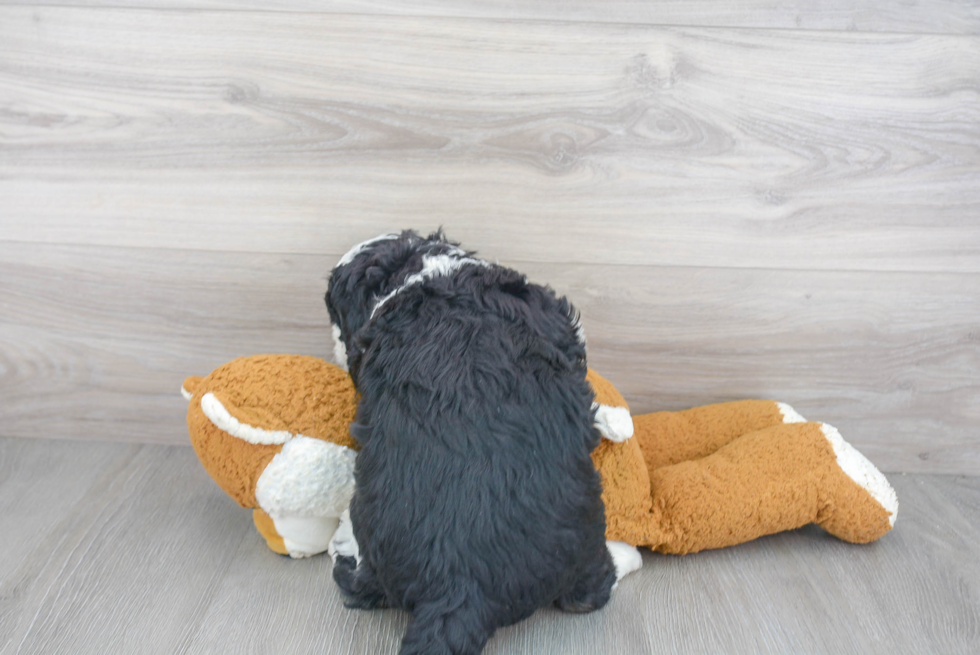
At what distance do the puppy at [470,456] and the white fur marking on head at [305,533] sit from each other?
0.42 feet

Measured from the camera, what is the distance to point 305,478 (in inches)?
37.2

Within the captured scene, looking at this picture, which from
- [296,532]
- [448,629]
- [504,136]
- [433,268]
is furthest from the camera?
[504,136]

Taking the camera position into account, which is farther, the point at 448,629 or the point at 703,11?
the point at 703,11

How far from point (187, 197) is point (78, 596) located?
644 mm

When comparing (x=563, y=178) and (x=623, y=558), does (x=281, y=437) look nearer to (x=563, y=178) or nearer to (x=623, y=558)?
(x=623, y=558)

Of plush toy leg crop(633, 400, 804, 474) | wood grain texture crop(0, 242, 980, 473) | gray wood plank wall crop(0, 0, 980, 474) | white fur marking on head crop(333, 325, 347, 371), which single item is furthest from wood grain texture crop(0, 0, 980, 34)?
plush toy leg crop(633, 400, 804, 474)

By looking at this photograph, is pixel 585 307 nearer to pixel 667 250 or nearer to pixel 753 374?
pixel 667 250

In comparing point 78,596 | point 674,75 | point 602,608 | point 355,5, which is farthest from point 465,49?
point 78,596

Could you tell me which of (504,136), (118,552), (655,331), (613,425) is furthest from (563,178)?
(118,552)

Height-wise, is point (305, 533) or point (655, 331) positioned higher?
point (655, 331)

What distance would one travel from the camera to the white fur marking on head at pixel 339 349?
1.01m

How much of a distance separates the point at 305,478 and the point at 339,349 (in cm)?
19

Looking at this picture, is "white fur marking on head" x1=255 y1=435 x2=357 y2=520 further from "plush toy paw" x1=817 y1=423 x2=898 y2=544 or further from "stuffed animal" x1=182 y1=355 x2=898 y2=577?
"plush toy paw" x1=817 y1=423 x2=898 y2=544

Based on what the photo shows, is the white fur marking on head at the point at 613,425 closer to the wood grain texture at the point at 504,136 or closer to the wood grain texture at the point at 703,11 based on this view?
the wood grain texture at the point at 504,136
